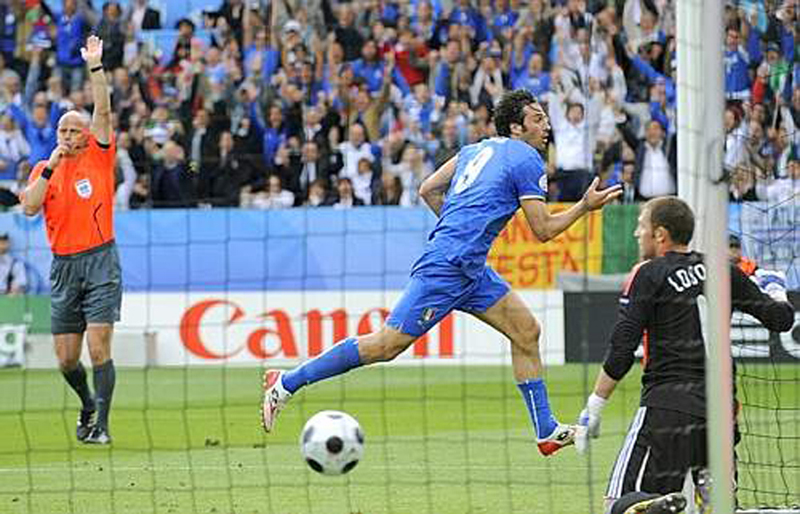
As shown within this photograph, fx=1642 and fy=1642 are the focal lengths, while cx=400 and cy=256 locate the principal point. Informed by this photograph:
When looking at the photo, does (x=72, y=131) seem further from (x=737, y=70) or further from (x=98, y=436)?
(x=737, y=70)

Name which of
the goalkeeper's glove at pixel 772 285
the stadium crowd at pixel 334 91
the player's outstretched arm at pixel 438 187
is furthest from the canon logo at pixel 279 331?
the goalkeeper's glove at pixel 772 285

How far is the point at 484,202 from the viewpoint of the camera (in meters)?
9.40

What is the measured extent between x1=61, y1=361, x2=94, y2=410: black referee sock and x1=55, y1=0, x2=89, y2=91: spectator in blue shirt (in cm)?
1120

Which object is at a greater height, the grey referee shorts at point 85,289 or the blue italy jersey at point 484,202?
the blue italy jersey at point 484,202

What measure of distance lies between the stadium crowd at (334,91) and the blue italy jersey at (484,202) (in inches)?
403

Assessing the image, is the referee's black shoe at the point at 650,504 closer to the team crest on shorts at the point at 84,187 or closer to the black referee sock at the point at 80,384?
the black referee sock at the point at 80,384

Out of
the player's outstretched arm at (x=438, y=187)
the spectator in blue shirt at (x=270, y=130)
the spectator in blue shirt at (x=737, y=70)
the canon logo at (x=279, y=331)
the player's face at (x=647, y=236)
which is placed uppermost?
the spectator in blue shirt at (x=270, y=130)

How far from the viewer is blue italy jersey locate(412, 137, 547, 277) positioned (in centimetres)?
936

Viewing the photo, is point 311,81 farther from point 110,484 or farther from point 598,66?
point 110,484

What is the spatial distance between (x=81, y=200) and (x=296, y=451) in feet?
8.12

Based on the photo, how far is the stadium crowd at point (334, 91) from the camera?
20.4 meters

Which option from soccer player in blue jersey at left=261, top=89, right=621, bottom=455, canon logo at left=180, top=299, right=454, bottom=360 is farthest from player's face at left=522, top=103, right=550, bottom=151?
canon logo at left=180, top=299, right=454, bottom=360

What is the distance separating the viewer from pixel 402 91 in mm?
22328

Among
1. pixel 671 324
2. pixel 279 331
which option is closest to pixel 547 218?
pixel 671 324
